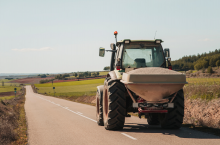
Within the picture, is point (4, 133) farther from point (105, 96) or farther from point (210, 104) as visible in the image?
point (210, 104)

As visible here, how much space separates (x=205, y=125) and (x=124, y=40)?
4.74 m

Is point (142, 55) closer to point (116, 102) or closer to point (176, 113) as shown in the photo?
point (116, 102)

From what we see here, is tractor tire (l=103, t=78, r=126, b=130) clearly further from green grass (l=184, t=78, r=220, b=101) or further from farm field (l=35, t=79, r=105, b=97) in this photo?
farm field (l=35, t=79, r=105, b=97)

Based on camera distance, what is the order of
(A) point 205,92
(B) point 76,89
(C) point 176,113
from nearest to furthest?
1. (C) point 176,113
2. (A) point 205,92
3. (B) point 76,89

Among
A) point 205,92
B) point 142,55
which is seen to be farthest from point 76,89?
point 142,55

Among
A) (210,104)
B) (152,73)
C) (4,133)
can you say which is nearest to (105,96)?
(152,73)

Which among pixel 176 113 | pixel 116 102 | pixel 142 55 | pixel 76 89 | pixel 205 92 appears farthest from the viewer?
pixel 76 89

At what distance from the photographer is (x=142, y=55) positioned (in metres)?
9.34

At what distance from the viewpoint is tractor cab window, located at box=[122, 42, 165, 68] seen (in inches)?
362

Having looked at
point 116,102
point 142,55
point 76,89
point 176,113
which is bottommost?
point 76,89

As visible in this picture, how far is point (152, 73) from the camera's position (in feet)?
24.8

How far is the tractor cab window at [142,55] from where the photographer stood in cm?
920

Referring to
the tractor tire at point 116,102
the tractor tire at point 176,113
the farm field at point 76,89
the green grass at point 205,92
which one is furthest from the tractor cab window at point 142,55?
the farm field at point 76,89

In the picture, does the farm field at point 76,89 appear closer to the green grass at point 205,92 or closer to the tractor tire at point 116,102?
the green grass at point 205,92
